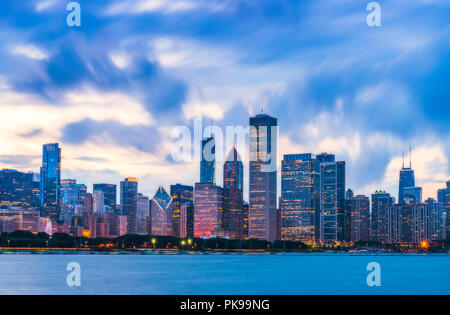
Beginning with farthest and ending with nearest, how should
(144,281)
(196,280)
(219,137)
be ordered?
(196,280)
(144,281)
(219,137)

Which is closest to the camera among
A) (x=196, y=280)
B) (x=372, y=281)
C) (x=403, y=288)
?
(x=403, y=288)
